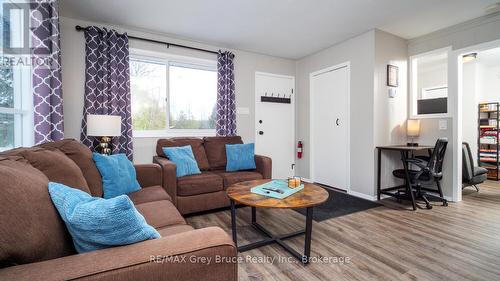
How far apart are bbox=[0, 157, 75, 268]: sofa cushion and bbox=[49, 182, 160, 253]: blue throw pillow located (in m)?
0.04

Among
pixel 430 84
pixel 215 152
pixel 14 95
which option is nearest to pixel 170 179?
pixel 215 152

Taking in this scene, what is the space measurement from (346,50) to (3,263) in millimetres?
4134

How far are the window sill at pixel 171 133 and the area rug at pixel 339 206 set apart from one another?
191 centimetres

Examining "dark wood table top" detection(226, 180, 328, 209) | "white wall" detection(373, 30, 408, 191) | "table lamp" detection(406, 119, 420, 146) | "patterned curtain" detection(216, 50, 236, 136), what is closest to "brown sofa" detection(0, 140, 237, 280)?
"dark wood table top" detection(226, 180, 328, 209)

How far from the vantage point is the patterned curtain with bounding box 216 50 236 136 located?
3730 millimetres

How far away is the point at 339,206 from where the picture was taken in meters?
3.02

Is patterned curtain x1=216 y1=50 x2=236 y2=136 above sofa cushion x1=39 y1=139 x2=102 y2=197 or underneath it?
above

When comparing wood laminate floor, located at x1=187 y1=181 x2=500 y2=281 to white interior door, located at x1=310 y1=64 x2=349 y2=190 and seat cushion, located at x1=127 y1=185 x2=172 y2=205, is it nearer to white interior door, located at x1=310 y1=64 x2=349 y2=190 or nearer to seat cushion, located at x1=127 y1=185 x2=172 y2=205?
seat cushion, located at x1=127 y1=185 x2=172 y2=205

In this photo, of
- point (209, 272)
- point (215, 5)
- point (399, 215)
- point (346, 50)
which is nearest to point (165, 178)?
point (209, 272)

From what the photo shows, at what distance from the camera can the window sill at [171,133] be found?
10.8 ft

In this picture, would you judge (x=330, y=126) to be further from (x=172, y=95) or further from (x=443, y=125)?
(x=172, y=95)

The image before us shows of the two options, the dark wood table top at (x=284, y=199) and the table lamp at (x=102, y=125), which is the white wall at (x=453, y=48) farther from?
the table lamp at (x=102, y=125)

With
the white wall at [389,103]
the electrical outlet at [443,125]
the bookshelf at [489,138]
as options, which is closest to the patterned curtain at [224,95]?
the white wall at [389,103]
